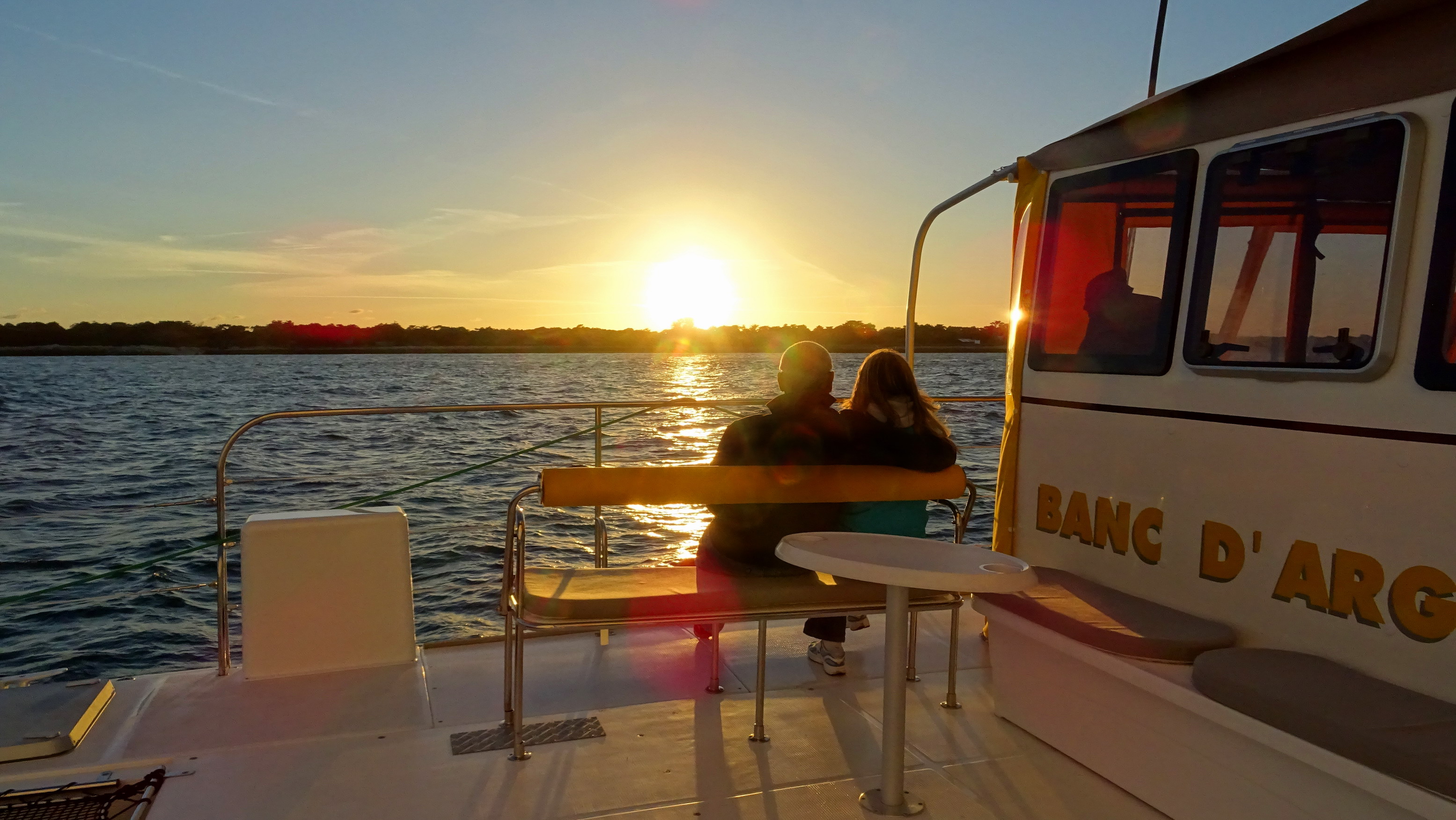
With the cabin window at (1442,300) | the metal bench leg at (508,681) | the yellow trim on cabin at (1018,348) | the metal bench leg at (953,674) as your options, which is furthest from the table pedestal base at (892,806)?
the cabin window at (1442,300)

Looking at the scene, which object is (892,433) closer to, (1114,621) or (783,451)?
(783,451)

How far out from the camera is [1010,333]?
12.5 feet

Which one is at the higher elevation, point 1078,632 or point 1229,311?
point 1229,311

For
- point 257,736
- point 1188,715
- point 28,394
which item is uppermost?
point 1188,715

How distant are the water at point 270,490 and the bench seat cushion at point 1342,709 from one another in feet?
5.31

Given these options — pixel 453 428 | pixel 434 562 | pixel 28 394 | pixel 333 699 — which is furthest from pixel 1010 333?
pixel 28 394

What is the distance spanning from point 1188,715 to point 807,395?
1.43m

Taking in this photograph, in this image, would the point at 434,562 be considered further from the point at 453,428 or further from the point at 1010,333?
the point at 453,428

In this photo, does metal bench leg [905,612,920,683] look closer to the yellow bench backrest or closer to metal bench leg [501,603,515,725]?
the yellow bench backrest

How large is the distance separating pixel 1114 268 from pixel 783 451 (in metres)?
1.28

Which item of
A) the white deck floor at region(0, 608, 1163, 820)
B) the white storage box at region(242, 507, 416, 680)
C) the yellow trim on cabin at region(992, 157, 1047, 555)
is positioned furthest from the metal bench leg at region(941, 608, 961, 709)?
the white storage box at region(242, 507, 416, 680)

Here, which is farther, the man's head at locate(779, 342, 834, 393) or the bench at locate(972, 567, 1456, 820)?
the man's head at locate(779, 342, 834, 393)

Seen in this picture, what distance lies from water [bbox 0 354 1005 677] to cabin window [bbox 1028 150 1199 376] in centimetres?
78

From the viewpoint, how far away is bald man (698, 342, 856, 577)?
10.3 ft
